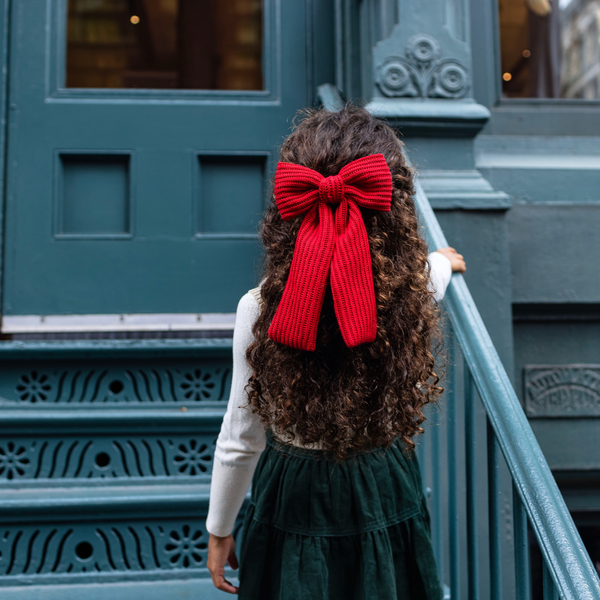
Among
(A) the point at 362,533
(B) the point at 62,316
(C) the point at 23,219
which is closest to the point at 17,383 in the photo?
(B) the point at 62,316

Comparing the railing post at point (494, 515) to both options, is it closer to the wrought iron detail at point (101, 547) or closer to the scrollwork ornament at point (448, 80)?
the wrought iron detail at point (101, 547)

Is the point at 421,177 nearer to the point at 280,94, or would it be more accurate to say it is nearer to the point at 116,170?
the point at 280,94

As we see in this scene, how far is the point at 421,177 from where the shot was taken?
206 cm

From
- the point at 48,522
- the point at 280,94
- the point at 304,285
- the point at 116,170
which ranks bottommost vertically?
the point at 48,522

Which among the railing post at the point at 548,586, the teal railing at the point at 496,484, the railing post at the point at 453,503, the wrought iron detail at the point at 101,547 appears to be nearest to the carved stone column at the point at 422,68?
the teal railing at the point at 496,484

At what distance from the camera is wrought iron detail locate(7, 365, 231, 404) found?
6.14ft

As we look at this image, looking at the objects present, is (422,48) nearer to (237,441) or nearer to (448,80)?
(448,80)

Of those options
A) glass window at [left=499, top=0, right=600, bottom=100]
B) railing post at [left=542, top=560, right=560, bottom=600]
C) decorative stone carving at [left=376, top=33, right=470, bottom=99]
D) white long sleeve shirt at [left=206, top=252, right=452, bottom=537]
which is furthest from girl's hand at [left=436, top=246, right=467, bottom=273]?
glass window at [left=499, top=0, right=600, bottom=100]

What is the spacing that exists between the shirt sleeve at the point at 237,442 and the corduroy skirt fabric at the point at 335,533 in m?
0.04

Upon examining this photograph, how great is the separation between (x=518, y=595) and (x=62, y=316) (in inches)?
74.7

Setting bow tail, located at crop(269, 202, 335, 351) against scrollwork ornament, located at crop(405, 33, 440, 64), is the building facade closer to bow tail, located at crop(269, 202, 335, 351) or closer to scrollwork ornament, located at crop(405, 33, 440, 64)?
scrollwork ornament, located at crop(405, 33, 440, 64)

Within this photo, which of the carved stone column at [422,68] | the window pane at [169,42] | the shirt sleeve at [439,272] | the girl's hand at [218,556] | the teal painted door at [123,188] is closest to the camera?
the girl's hand at [218,556]

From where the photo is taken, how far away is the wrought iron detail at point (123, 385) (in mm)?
1871

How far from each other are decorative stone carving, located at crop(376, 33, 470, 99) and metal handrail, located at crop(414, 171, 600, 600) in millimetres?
1035
